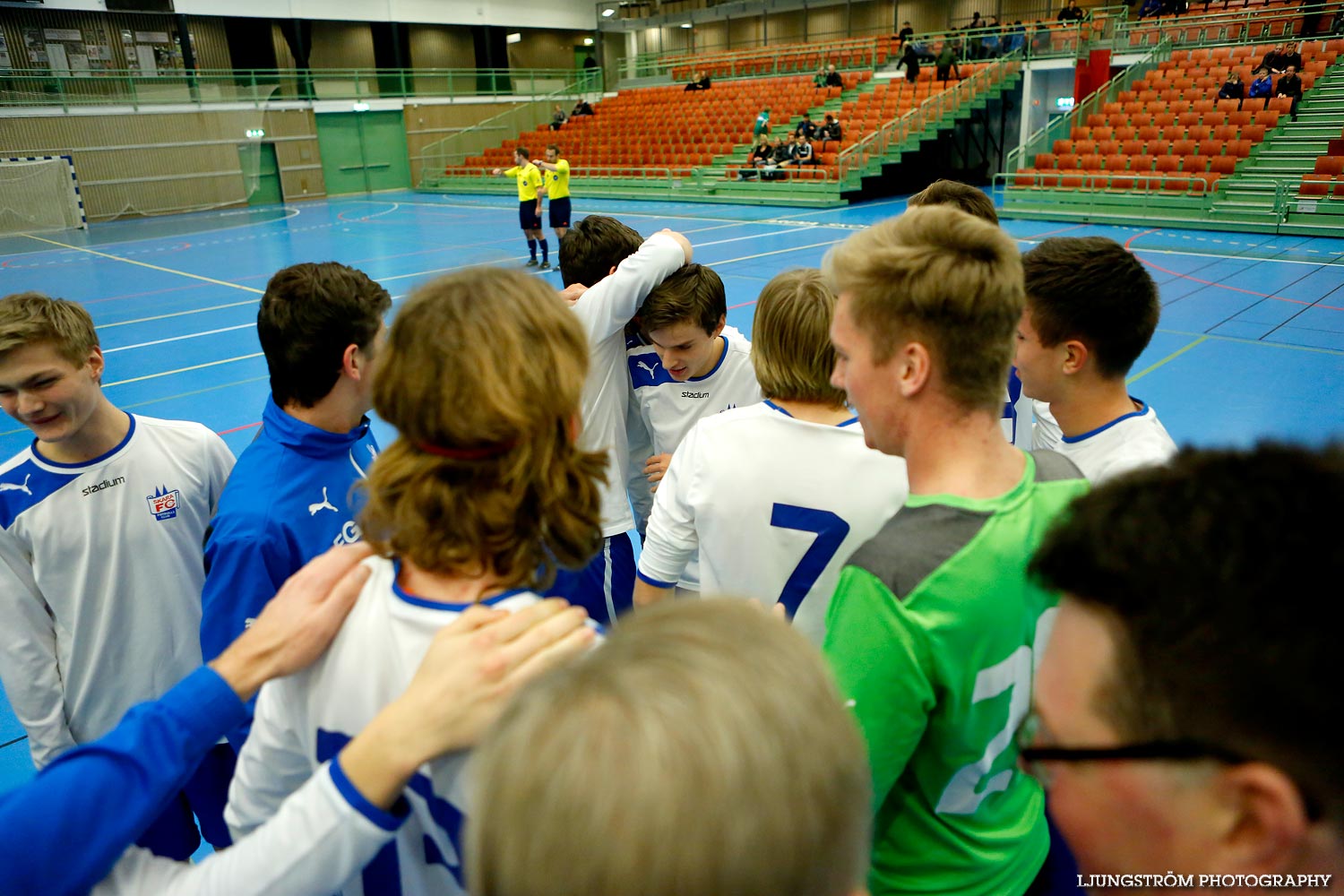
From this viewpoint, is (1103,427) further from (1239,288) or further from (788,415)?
(1239,288)

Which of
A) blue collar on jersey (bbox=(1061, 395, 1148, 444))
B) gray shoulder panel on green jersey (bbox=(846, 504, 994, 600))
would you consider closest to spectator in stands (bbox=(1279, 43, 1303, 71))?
blue collar on jersey (bbox=(1061, 395, 1148, 444))

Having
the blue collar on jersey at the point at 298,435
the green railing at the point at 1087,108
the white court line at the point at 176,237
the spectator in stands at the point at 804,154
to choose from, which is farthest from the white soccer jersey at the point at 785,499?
the spectator in stands at the point at 804,154

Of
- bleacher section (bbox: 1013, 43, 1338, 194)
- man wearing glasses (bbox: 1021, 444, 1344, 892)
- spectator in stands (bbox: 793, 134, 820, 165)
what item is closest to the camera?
man wearing glasses (bbox: 1021, 444, 1344, 892)

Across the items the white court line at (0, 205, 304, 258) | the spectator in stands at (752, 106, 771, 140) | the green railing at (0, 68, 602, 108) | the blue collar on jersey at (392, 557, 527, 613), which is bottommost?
the blue collar on jersey at (392, 557, 527, 613)

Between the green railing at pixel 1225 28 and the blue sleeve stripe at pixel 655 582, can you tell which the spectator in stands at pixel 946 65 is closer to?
the green railing at pixel 1225 28

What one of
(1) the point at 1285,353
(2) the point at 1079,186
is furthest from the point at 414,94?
(1) the point at 1285,353

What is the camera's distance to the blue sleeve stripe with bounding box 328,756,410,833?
42.9 inches

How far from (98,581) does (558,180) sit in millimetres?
15039

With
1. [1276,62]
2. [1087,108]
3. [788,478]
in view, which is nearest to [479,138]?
[1087,108]

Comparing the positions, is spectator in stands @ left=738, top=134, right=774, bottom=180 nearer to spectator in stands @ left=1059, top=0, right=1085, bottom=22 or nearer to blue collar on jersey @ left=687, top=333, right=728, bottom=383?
spectator in stands @ left=1059, top=0, right=1085, bottom=22

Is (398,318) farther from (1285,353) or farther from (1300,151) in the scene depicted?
(1300,151)

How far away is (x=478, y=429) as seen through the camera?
47.3 inches

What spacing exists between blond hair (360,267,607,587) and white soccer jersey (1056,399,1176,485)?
1.69m

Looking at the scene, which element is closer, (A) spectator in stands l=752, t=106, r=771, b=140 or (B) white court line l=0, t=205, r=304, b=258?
(B) white court line l=0, t=205, r=304, b=258
